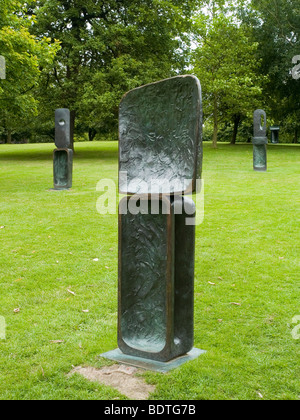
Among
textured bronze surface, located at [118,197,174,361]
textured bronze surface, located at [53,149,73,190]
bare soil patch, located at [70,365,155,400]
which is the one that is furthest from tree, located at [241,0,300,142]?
bare soil patch, located at [70,365,155,400]

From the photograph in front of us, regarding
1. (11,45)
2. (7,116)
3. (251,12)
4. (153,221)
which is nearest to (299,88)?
(251,12)

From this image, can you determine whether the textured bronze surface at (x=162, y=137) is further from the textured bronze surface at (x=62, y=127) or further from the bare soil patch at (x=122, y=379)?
the textured bronze surface at (x=62, y=127)

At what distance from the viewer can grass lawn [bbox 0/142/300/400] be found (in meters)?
3.82

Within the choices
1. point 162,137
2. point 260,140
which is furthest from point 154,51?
point 162,137

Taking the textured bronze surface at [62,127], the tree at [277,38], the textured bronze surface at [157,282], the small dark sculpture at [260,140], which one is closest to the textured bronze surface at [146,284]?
the textured bronze surface at [157,282]

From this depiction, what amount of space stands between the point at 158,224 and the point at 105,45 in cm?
2524

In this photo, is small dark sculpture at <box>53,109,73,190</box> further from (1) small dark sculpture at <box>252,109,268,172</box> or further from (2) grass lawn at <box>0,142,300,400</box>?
(1) small dark sculpture at <box>252,109,268,172</box>

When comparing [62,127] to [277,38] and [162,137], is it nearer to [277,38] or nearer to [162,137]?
[162,137]

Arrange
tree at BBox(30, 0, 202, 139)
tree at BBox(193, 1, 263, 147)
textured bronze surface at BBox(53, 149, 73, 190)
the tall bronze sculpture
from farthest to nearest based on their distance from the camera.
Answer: tree at BBox(193, 1, 263, 147) → tree at BBox(30, 0, 202, 139) → textured bronze surface at BBox(53, 149, 73, 190) → the tall bronze sculpture

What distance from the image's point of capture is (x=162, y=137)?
4082 mm

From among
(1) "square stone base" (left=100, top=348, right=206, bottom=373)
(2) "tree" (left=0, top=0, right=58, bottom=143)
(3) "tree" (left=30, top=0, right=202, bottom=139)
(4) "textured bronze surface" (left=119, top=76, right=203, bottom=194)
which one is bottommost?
(1) "square stone base" (left=100, top=348, right=206, bottom=373)

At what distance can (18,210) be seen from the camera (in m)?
11.7

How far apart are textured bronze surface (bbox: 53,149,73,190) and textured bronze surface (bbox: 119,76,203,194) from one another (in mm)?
10896

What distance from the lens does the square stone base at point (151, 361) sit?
157 inches
